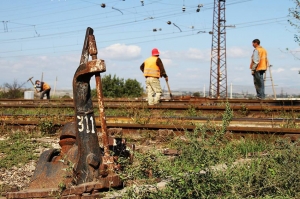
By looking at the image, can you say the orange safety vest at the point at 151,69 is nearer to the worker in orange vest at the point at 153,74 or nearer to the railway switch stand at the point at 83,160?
the worker in orange vest at the point at 153,74

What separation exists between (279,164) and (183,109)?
731cm

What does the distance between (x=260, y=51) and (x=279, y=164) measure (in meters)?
11.8

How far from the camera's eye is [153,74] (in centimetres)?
1395

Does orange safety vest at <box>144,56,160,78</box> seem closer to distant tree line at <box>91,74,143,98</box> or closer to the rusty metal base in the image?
the rusty metal base

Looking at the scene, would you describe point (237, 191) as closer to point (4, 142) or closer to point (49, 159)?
point (49, 159)

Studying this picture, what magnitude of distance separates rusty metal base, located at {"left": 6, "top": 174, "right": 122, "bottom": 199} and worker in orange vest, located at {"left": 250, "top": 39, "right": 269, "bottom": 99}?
39.7ft

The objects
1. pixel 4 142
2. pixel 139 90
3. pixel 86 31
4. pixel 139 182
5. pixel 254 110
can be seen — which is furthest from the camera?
pixel 139 90

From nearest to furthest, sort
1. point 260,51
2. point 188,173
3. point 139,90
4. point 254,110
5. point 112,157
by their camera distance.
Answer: point 188,173, point 112,157, point 254,110, point 260,51, point 139,90

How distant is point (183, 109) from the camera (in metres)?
11.9

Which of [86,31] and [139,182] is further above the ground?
[86,31]

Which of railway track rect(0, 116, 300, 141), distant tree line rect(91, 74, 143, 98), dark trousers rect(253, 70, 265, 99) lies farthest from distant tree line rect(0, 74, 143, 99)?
railway track rect(0, 116, 300, 141)

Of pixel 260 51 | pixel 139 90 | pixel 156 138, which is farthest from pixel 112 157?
pixel 139 90

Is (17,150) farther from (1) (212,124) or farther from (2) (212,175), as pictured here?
(2) (212,175)

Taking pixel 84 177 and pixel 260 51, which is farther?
pixel 260 51
